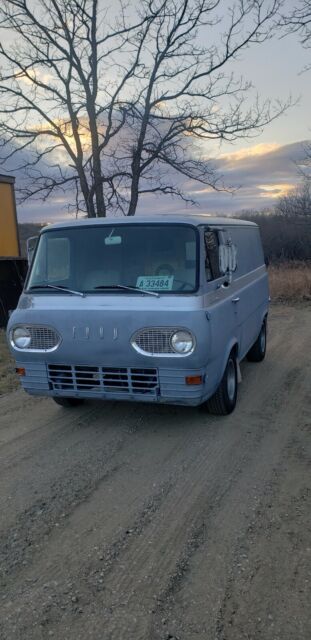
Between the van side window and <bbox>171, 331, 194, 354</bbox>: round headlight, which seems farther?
the van side window

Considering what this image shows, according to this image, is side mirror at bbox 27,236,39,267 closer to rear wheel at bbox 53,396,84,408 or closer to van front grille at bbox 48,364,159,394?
van front grille at bbox 48,364,159,394

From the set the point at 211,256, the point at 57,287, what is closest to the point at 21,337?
the point at 57,287

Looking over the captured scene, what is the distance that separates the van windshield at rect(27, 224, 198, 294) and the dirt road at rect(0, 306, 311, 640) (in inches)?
60.1

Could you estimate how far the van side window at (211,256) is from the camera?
5.04 m

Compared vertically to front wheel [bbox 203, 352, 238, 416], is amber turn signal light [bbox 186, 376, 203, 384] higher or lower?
higher

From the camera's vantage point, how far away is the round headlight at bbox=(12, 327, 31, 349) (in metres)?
5.07

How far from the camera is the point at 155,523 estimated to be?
11.5 feet

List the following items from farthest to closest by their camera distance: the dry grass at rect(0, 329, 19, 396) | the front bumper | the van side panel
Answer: the dry grass at rect(0, 329, 19, 396)
the van side panel
the front bumper

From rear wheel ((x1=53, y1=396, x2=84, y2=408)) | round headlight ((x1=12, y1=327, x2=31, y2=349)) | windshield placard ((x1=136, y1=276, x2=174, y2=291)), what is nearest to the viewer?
windshield placard ((x1=136, y1=276, x2=174, y2=291))

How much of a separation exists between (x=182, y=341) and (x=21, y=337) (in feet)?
5.54

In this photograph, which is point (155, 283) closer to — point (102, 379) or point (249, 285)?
point (102, 379)

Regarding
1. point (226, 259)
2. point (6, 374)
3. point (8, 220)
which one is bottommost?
point (6, 374)

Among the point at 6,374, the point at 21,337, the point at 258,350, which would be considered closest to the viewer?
the point at 21,337

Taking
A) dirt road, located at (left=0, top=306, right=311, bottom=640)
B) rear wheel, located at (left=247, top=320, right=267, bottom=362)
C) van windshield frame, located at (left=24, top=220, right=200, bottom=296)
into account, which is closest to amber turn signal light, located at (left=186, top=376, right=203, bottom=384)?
dirt road, located at (left=0, top=306, right=311, bottom=640)
